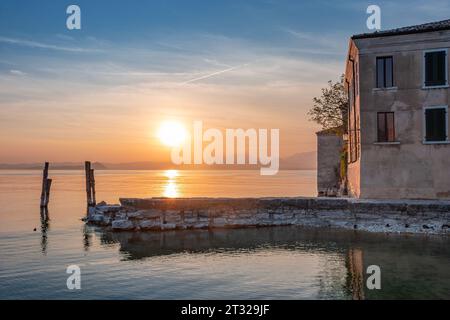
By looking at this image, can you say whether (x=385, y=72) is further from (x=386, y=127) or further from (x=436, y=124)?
(x=436, y=124)

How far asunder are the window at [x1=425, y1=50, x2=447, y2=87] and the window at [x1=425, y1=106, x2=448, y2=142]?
121 cm

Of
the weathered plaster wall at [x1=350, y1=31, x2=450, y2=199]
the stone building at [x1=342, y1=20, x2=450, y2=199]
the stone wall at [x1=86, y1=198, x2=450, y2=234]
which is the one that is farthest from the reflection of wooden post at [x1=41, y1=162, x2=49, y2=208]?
the weathered plaster wall at [x1=350, y1=31, x2=450, y2=199]

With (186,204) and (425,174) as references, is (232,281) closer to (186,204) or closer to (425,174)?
(186,204)

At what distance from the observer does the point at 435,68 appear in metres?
22.5

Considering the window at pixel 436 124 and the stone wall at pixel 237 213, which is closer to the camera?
the stone wall at pixel 237 213

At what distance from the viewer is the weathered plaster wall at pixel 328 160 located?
43.3 meters

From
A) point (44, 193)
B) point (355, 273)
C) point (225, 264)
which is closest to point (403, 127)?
point (355, 273)

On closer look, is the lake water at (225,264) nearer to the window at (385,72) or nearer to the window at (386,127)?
the window at (386,127)

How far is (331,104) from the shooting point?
4028cm

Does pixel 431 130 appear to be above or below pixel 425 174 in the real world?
above

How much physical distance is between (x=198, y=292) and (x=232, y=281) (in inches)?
54.3

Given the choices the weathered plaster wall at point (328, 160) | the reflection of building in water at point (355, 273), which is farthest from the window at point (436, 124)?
the weathered plaster wall at point (328, 160)

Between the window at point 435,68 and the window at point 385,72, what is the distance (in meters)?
1.59
